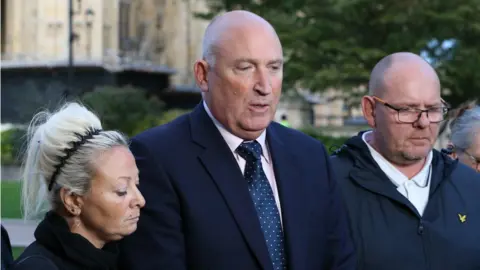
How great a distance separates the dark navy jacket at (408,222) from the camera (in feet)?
12.5

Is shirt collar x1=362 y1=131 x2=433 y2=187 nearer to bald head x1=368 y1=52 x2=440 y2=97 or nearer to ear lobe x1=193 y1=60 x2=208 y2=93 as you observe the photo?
bald head x1=368 y1=52 x2=440 y2=97

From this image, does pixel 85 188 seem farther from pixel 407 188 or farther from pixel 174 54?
pixel 174 54

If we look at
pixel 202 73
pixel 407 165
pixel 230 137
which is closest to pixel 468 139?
pixel 407 165

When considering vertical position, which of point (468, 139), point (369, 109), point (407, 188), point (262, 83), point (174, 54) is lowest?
point (174, 54)

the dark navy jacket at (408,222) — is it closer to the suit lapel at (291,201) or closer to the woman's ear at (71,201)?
the suit lapel at (291,201)

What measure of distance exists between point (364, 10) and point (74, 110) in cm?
2085

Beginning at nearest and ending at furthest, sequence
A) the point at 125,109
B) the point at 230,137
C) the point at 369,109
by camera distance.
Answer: the point at 230,137 < the point at 369,109 < the point at 125,109

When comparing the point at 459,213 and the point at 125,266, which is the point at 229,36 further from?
the point at 459,213

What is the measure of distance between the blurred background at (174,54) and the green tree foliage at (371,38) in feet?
0.11

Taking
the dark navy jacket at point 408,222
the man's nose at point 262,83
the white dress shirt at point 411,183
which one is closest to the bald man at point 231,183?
the man's nose at point 262,83

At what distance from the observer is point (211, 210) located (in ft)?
10.6

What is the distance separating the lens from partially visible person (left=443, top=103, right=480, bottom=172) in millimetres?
5082

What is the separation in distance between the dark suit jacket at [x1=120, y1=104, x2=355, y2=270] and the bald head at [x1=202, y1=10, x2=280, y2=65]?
303mm

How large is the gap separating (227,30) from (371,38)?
2120cm
